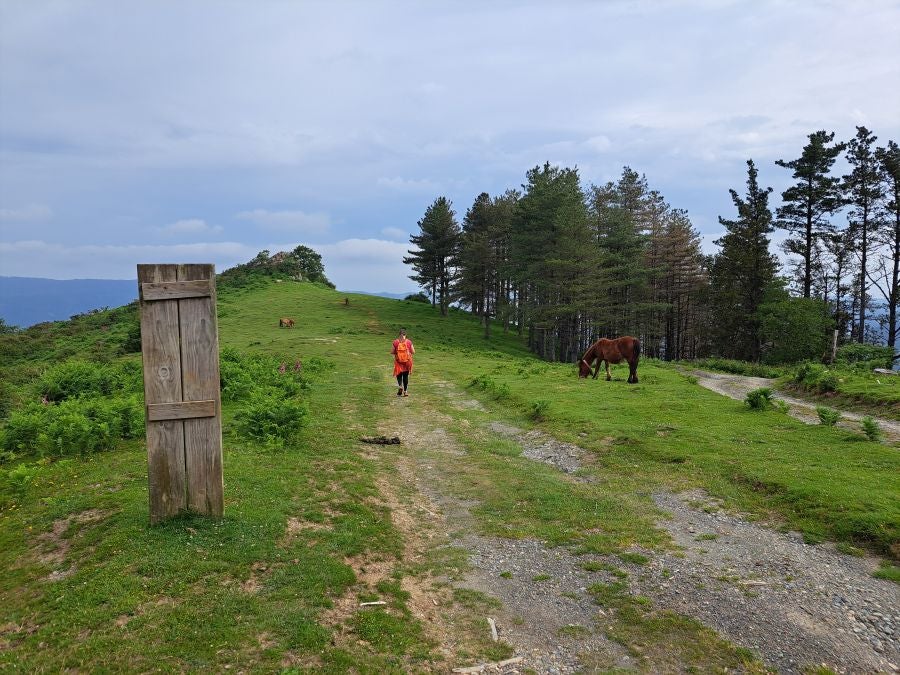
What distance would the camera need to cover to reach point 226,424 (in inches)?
482

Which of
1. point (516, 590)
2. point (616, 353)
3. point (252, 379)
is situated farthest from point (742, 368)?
point (516, 590)

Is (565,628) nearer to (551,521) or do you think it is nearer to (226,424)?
(551,521)

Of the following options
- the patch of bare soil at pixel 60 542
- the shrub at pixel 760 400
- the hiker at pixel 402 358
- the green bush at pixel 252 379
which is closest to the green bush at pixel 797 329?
the shrub at pixel 760 400

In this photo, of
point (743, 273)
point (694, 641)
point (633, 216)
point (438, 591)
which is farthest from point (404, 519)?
point (633, 216)

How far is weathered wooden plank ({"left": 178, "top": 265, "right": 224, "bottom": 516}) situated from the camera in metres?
6.28

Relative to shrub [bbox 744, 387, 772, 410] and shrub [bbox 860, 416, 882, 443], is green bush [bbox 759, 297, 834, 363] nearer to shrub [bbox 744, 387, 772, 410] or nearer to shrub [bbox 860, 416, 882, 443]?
shrub [bbox 744, 387, 772, 410]

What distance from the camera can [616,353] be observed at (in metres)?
22.0

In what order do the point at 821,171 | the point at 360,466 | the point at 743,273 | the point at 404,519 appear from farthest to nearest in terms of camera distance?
the point at 743,273
the point at 821,171
the point at 360,466
the point at 404,519

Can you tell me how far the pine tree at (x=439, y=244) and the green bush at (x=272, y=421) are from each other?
161 feet

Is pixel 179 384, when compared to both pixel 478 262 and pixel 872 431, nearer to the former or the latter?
pixel 872 431

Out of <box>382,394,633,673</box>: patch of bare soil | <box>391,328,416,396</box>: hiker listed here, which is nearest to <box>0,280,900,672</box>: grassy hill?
<box>382,394,633,673</box>: patch of bare soil

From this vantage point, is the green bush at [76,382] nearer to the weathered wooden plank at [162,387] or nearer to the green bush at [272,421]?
the green bush at [272,421]

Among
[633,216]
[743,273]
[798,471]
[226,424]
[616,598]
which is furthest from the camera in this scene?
[633,216]

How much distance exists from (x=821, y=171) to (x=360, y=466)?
4545 centimetres
